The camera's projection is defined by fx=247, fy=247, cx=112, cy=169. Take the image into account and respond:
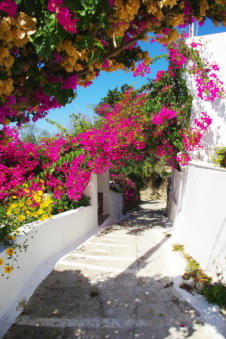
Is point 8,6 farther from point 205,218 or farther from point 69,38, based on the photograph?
point 205,218

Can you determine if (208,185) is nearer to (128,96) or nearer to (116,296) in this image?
(116,296)

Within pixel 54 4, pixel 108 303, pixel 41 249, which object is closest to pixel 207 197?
pixel 108 303

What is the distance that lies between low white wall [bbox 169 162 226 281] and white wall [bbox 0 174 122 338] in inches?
107

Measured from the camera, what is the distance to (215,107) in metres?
6.30

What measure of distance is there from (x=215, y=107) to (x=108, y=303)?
17.0ft

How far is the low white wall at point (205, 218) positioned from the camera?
417 cm

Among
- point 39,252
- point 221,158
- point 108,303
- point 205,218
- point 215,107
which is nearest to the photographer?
point 108,303

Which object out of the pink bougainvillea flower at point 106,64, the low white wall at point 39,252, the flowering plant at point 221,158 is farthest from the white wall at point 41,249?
the flowering plant at point 221,158

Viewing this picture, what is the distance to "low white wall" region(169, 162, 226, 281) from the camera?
4172mm

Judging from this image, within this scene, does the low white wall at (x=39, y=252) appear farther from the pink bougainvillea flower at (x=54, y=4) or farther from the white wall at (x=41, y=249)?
the pink bougainvillea flower at (x=54, y=4)

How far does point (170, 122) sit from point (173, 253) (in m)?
4.13

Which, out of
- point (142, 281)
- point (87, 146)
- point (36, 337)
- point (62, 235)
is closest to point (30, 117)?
point (36, 337)

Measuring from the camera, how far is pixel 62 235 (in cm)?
557

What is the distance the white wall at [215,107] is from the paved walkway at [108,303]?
3.06m
